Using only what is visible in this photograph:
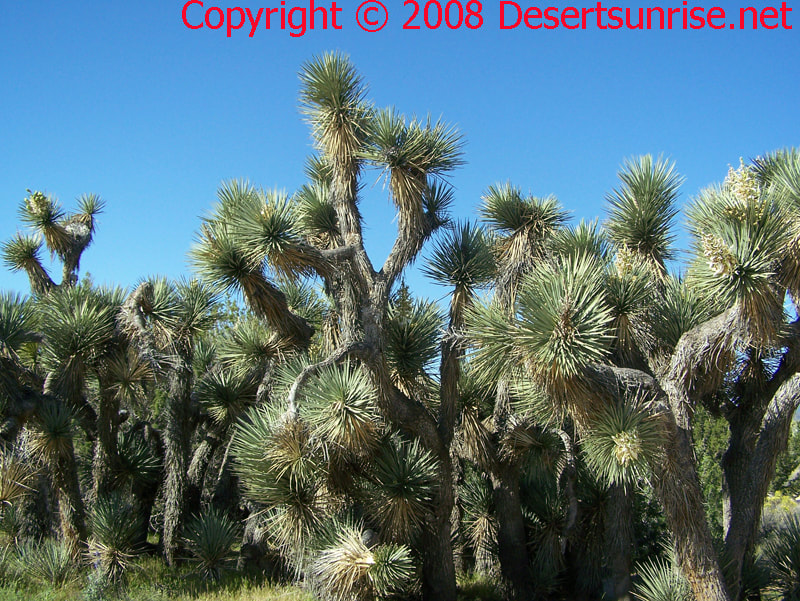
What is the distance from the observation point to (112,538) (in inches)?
355

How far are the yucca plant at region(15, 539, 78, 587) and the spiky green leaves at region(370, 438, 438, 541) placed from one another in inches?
163

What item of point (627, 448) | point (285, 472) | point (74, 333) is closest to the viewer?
point (627, 448)

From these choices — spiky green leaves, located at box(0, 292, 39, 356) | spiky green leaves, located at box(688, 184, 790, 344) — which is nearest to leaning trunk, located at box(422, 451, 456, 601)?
spiky green leaves, located at box(688, 184, 790, 344)

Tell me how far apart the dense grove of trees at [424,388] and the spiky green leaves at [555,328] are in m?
0.03

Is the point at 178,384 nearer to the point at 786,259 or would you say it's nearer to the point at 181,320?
the point at 181,320

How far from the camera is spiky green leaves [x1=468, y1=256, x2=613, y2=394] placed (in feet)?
20.7

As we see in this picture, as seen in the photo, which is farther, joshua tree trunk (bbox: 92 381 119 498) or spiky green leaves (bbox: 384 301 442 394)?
joshua tree trunk (bbox: 92 381 119 498)

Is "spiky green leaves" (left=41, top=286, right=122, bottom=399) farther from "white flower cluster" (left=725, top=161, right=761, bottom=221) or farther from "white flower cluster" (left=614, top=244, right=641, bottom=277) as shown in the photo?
"white flower cluster" (left=725, top=161, right=761, bottom=221)

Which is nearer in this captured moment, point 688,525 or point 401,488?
point 688,525

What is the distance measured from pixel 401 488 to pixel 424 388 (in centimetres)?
227

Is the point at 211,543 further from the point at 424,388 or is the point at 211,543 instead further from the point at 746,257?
the point at 746,257

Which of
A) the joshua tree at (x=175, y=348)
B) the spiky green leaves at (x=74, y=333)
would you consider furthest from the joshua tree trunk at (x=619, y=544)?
the spiky green leaves at (x=74, y=333)

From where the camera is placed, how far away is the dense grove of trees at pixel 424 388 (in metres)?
6.84

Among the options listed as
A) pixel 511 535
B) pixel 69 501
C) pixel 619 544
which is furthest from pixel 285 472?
pixel 619 544
